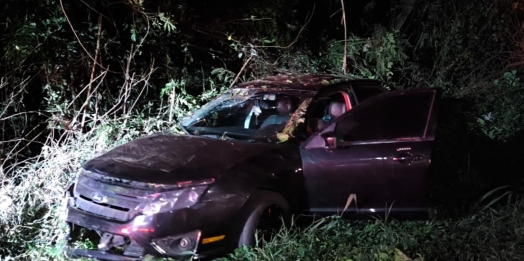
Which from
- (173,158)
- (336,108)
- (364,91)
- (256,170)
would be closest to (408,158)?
(336,108)

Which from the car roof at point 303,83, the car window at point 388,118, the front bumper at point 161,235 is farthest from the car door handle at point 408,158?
the front bumper at point 161,235

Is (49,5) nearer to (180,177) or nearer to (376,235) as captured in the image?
(180,177)

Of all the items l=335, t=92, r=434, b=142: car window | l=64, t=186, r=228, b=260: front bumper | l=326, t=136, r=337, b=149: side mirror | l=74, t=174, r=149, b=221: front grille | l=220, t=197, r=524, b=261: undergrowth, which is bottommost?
l=220, t=197, r=524, b=261: undergrowth

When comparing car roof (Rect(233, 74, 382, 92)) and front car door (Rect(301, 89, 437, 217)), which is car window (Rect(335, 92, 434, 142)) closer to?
front car door (Rect(301, 89, 437, 217))

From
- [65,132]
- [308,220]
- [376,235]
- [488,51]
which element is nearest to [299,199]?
[308,220]

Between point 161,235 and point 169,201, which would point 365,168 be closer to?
point 169,201

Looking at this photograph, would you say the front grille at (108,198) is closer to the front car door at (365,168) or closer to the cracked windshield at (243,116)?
the cracked windshield at (243,116)

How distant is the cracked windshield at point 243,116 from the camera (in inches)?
212

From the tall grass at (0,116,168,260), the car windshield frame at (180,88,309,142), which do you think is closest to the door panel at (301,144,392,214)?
the car windshield frame at (180,88,309,142)

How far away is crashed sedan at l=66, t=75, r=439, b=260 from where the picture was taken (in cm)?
429

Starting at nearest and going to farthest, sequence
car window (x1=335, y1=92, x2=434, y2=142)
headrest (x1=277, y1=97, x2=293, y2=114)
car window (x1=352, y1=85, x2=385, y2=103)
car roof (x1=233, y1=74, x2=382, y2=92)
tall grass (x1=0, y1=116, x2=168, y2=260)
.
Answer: tall grass (x1=0, y1=116, x2=168, y2=260)
car window (x1=335, y1=92, x2=434, y2=142)
headrest (x1=277, y1=97, x2=293, y2=114)
car roof (x1=233, y1=74, x2=382, y2=92)
car window (x1=352, y1=85, x2=385, y2=103)

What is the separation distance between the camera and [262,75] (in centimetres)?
866

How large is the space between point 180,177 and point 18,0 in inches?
148

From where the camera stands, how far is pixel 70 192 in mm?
4785
